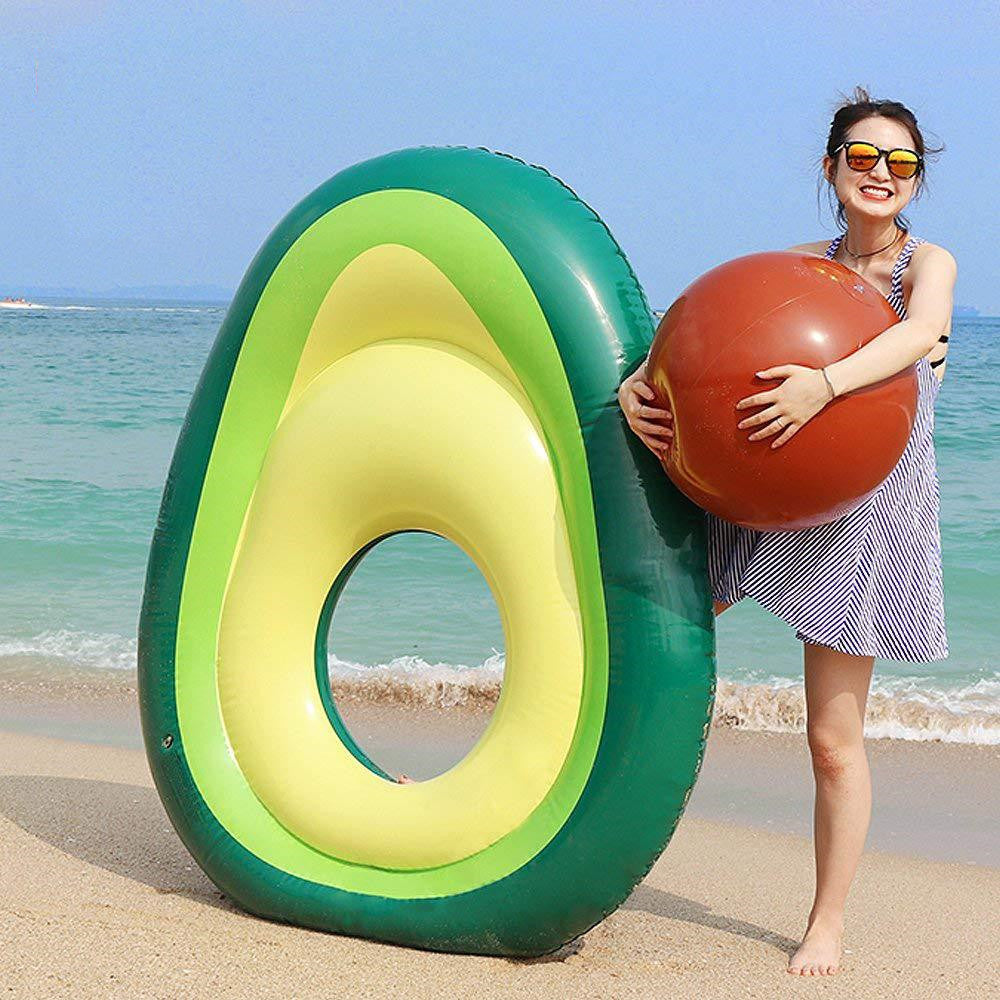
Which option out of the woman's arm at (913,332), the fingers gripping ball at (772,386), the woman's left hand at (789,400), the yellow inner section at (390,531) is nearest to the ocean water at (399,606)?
the yellow inner section at (390,531)

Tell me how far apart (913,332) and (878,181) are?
373mm

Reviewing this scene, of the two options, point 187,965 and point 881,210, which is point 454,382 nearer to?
point 881,210

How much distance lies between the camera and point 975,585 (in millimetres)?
8164

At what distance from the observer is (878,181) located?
2707 millimetres

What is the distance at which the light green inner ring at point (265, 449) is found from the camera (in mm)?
2703

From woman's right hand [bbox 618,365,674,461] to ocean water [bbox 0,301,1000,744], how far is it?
0.34 meters

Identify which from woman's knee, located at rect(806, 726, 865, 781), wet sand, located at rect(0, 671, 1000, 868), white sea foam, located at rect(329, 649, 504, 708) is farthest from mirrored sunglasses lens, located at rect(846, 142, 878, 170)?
white sea foam, located at rect(329, 649, 504, 708)

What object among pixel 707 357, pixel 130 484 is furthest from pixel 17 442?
pixel 707 357

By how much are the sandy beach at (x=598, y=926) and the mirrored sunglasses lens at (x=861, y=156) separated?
151 cm

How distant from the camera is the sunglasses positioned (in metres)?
2.69

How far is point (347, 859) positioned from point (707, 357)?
1.24 meters

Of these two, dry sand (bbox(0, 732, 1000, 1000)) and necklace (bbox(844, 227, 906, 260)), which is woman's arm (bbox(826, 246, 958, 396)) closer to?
necklace (bbox(844, 227, 906, 260))

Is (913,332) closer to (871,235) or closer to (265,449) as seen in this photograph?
(871,235)

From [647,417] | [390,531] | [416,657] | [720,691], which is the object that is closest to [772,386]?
[647,417]
